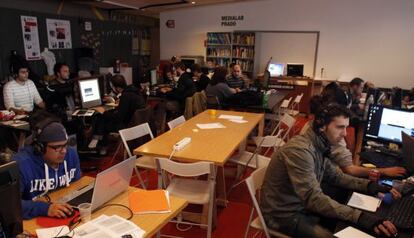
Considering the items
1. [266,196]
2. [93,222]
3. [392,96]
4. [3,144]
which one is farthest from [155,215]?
[392,96]

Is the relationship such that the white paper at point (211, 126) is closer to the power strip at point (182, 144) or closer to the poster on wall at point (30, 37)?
the power strip at point (182, 144)

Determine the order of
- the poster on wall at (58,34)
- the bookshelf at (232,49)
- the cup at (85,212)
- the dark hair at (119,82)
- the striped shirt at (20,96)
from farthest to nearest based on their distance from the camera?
1. the bookshelf at (232,49)
2. the poster on wall at (58,34)
3. the dark hair at (119,82)
4. the striped shirt at (20,96)
5. the cup at (85,212)

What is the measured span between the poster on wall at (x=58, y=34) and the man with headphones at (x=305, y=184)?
7.40 m

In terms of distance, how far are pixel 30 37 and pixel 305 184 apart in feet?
24.2

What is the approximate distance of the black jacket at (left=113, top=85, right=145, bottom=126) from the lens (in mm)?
4336

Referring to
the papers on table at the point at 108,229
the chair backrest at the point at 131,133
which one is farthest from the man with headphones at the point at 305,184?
the chair backrest at the point at 131,133

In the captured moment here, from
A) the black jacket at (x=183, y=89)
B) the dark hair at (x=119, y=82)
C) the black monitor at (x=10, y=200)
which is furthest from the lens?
the black jacket at (x=183, y=89)

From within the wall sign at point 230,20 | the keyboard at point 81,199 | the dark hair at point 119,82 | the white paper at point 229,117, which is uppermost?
the wall sign at point 230,20

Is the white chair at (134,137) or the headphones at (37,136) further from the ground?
the headphones at (37,136)

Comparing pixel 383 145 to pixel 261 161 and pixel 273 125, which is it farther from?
pixel 273 125

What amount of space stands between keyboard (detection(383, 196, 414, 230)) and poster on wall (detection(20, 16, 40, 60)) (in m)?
7.63

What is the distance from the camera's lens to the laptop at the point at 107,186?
66.3 inches

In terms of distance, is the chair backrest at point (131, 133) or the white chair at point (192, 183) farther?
the chair backrest at point (131, 133)

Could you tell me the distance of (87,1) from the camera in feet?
27.2
